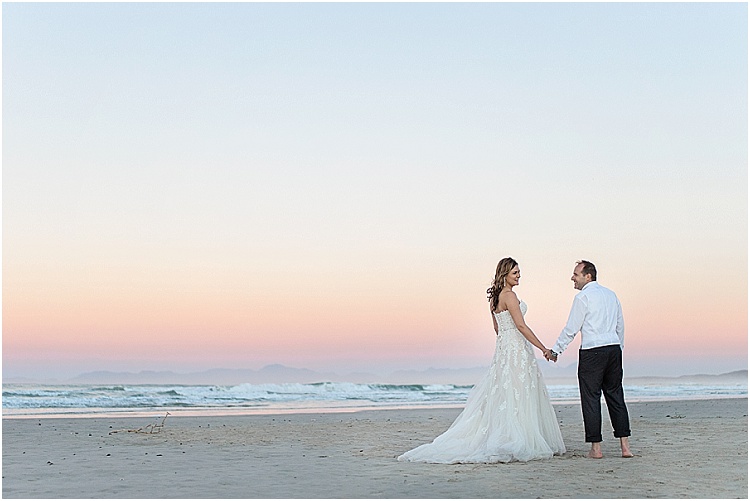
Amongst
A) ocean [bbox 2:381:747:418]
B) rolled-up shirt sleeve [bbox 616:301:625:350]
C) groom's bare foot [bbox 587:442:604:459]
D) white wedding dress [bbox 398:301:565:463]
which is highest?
rolled-up shirt sleeve [bbox 616:301:625:350]

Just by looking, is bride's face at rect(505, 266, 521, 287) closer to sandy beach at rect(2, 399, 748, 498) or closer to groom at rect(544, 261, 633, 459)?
groom at rect(544, 261, 633, 459)

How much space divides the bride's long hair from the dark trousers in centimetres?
114

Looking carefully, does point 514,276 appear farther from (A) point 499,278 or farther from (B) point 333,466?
(B) point 333,466

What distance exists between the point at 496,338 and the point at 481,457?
153 centimetres

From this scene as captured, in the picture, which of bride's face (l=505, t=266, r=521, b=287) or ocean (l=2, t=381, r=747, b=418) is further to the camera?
ocean (l=2, t=381, r=747, b=418)

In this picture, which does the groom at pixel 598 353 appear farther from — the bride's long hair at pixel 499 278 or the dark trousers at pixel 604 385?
the bride's long hair at pixel 499 278

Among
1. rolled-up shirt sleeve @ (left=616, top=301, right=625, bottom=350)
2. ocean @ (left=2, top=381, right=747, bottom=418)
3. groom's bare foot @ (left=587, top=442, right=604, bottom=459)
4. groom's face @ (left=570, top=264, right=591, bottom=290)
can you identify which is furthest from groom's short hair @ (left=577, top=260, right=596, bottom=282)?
ocean @ (left=2, top=381, right=747, bottom=418)

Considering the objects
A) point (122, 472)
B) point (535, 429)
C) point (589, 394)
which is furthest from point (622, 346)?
point (122, 472)

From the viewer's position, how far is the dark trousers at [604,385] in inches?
338

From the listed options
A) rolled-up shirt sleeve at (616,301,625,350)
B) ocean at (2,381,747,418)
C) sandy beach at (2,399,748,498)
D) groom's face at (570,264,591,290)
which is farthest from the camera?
ocean at (2,381,747,418)

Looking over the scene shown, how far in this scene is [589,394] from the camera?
862cm

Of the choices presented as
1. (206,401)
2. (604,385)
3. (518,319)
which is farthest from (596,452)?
(206,401)

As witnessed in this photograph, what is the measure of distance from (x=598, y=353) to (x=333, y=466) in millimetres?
2930

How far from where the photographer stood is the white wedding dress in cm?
850
